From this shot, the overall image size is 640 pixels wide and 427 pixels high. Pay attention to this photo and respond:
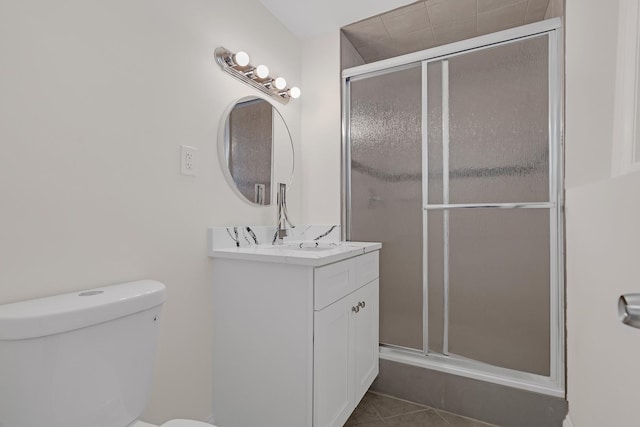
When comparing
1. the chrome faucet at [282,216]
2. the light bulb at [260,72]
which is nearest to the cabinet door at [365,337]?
the chrome faucet at [282,216]

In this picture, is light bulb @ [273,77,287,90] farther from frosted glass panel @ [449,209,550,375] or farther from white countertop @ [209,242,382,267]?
frosted glass panel @ [449,209,550,375]

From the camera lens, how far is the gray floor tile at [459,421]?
156 cm

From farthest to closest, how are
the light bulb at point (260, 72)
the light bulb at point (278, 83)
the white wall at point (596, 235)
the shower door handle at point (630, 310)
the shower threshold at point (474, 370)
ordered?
1. the light bulb at point (278, 83)
2. the light bulb at point (260, 72)
3. the shower threshold at point (474, 370)
4. the white wall at point (596, 235)
5. the shower door handle at point (630, 310)

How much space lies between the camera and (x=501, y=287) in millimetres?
1681

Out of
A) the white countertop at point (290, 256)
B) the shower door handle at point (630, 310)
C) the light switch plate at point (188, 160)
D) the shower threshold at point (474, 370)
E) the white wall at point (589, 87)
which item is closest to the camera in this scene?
the shower door handle at point (630, 310)

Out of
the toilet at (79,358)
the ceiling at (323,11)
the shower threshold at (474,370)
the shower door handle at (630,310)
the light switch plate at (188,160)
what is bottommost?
the shower threshold at (474,370)

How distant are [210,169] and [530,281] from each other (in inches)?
68.0

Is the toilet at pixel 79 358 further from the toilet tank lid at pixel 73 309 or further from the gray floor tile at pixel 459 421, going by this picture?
the gray floor tile at pixel 459 421

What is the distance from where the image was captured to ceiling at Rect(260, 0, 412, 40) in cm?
182

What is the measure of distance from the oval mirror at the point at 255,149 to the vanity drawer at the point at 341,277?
2.16ft

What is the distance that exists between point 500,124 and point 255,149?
1361 millimetres

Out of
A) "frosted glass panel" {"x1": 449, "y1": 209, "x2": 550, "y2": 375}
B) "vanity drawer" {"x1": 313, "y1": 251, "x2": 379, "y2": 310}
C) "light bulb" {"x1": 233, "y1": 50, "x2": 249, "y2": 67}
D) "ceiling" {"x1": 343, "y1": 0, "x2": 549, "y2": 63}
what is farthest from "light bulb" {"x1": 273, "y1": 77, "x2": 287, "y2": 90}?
"frosted glass panel" {"x1": 449, "y1": 209, "x2": 550, "y2": 375}

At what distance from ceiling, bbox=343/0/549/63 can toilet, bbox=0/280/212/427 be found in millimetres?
2045

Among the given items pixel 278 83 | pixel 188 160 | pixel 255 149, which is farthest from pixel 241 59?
pixel 188 160
